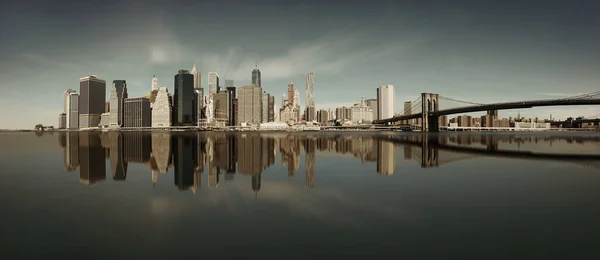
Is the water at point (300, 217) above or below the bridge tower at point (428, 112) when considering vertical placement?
below

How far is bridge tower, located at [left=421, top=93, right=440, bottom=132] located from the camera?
13380 cm

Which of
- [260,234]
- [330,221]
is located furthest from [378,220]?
[260,234]

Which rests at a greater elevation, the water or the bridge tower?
the bridge tower

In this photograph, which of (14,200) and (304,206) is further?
(14,200)

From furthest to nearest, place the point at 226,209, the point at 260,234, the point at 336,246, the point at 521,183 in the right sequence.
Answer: the point at 521,183 < the point at 226,209 < the point at 260,234 < the point at 336,246

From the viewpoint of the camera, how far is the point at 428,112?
432 ft

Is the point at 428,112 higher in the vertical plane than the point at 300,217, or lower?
higher

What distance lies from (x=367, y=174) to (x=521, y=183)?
8371 millimetres

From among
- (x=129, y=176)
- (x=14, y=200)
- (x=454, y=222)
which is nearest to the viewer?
(x=454, y=222)

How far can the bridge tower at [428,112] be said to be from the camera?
13380 cm

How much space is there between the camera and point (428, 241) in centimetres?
761

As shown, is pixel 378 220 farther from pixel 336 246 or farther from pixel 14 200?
pixel 14 200

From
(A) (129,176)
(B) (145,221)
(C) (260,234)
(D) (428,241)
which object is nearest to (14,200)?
(A) (129,176)

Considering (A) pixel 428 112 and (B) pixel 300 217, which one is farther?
(A) pixel 428 112
